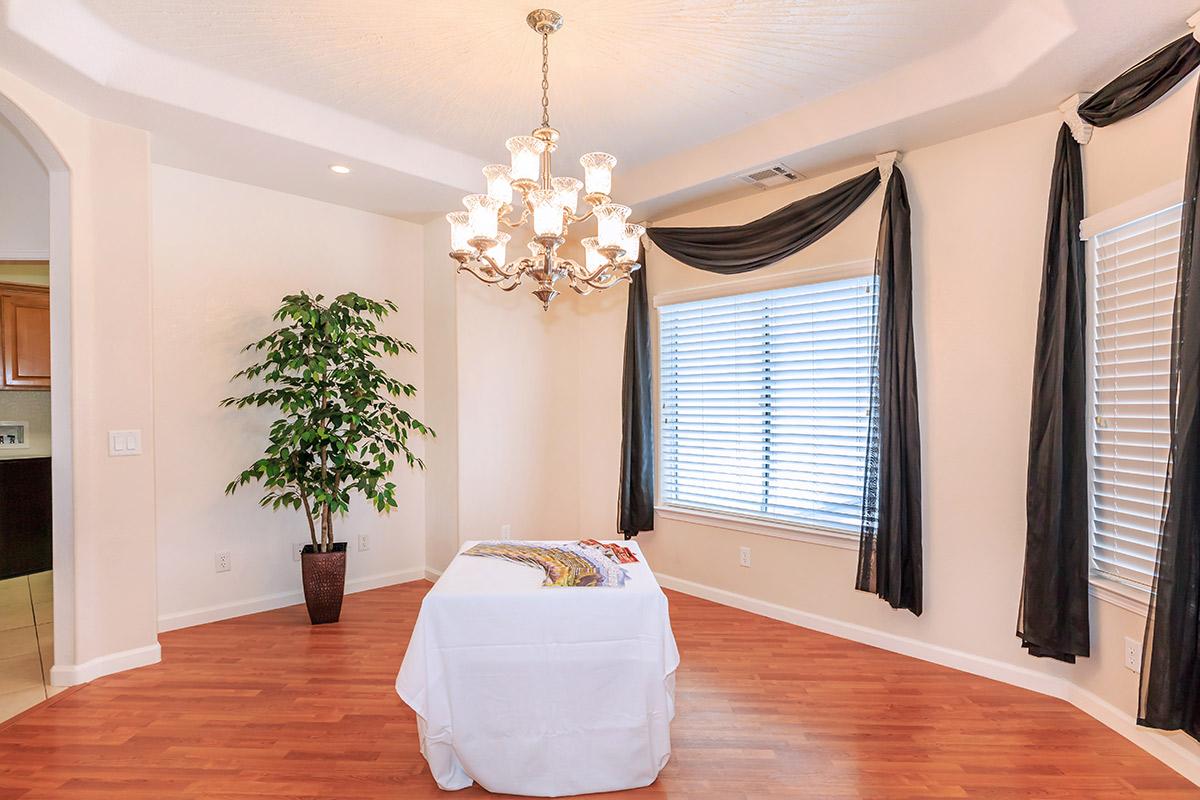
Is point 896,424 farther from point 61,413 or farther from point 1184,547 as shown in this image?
point 61,413

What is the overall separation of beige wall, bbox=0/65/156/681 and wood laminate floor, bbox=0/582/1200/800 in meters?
0.32

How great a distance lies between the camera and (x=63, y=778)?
87.4 inches

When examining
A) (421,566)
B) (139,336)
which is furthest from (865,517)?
(139,336)

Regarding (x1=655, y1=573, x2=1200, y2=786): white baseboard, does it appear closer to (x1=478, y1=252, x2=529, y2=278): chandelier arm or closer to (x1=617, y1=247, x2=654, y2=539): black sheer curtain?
(x1=617, y1=247, x2=654, y2=539): black sheer curtain

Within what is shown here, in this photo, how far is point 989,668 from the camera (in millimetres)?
3041

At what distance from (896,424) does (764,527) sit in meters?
1.11

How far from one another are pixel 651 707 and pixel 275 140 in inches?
→ 126

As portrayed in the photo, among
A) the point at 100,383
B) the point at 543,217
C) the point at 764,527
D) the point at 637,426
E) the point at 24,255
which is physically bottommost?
the point at 764,527

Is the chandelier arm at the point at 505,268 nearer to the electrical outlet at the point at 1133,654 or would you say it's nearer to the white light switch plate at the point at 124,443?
the white light switch plate at the point at 124,443

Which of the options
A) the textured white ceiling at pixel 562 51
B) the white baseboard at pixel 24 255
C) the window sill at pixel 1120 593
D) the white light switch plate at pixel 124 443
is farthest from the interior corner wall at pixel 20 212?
the window sill at pixel 1120 593

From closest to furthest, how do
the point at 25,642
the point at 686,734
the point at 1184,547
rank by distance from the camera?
the point at 1184,547, the point at 686,734, the point at 25,642

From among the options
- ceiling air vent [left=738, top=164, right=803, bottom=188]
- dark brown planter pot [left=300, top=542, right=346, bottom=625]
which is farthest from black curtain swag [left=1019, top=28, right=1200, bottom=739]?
dark brown planter pot [left=300, top=542, right=346, bottom=625]

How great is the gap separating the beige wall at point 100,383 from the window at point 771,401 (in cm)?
315

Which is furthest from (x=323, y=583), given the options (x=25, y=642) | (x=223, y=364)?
(x=25, y=642)
